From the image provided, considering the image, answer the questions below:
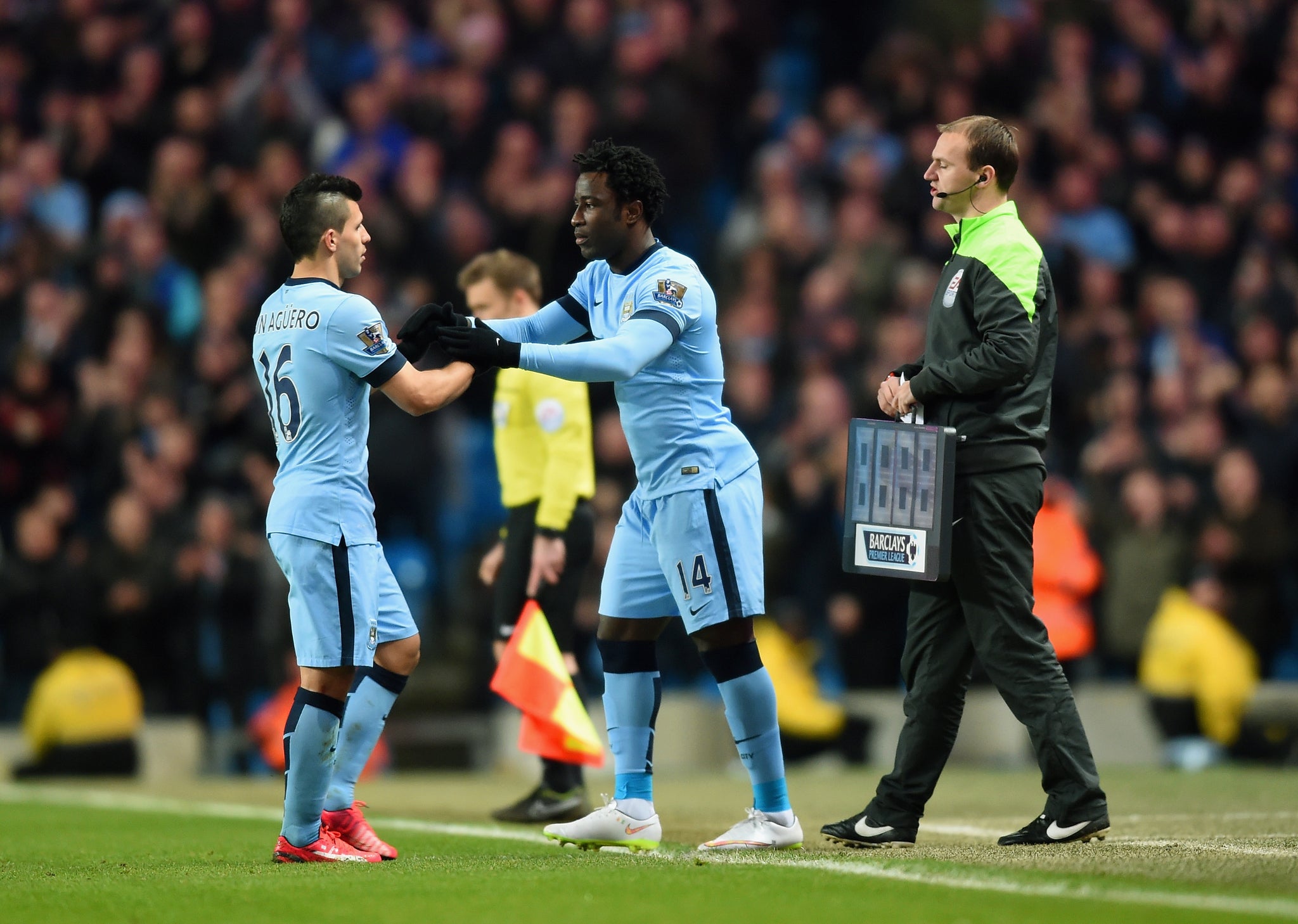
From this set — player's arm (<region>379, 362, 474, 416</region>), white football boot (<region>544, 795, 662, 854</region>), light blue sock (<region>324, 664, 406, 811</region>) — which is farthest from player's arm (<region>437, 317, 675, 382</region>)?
white football boot (<region>544, 795, 662, 854</region>)

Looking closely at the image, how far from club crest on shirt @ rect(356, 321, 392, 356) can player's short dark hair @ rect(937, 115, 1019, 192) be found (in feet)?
6.48

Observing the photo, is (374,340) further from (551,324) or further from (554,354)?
(551,324)

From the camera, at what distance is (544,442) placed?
745cm

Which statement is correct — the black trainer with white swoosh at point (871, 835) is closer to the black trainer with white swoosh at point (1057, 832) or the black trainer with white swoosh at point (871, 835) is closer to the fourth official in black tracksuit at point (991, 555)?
the fourth official in black tracksuit at point (991, 555)

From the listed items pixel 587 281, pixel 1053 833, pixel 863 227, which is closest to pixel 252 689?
pixel 863 227

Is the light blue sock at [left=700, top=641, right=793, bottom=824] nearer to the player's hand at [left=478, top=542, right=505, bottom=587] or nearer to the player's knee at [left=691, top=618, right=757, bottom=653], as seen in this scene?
the player's knee at [left=691, top=618, right=757, bottom=653]

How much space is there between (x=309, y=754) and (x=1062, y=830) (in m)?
2.40

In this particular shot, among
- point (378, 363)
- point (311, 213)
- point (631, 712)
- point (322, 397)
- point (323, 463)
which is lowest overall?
point (631, 712)

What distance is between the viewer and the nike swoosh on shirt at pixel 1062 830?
540 cm

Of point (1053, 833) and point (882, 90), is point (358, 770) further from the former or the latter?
point (882, 90)

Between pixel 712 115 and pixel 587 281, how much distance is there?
974 cm

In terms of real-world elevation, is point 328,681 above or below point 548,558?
below

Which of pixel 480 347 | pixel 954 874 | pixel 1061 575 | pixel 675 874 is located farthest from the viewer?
pixel 1061 575

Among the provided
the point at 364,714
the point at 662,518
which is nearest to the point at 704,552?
the point at 662,518
